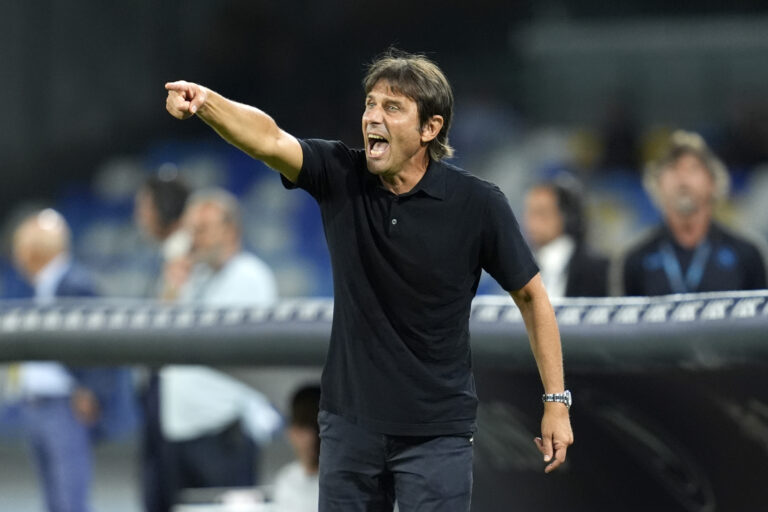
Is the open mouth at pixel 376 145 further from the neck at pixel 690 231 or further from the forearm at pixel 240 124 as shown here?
the neck at pixel 690 231

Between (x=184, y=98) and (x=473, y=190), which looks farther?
(x=473, y=190)

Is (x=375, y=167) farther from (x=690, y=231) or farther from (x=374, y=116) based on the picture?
(x=690, y=231)

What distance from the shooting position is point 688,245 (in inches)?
215

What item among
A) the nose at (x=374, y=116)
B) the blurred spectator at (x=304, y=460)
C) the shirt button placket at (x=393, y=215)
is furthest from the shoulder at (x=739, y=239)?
the nose at (x=374, y=116)

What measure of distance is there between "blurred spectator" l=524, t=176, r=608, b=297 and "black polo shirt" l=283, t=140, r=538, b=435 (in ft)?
6.26

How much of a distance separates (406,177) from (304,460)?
1858 millimetres

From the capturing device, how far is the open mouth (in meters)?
3.50

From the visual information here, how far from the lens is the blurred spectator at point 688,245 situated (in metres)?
5.33

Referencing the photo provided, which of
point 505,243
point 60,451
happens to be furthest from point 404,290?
point 60,451

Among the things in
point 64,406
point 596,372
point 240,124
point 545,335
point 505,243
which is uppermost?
point 240,124

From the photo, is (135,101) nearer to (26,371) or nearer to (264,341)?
(26,371)

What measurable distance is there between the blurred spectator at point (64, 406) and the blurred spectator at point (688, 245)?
3.26 m

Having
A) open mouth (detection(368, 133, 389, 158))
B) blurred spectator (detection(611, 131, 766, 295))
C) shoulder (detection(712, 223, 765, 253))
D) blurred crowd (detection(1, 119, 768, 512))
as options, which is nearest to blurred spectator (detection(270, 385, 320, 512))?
blurred crowd (detection(1, 119, 768, 512))

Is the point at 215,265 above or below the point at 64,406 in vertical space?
above
